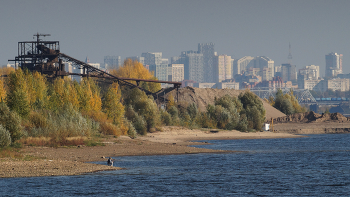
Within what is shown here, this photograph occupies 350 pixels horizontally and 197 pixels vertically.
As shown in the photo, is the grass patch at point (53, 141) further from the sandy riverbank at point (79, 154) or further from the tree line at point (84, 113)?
the sandy riverbank at point (79, 154)

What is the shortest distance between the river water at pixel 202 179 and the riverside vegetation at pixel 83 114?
1116 centimetres

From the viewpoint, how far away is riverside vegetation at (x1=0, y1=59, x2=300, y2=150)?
59844 mm

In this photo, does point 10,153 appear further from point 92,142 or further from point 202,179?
point 202,179

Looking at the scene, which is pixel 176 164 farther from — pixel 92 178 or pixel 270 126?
pixel 270 126

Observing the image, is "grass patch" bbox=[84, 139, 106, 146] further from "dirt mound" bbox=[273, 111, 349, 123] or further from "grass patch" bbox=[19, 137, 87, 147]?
"dirt mound" bbox=[273, 111, 349, 123]

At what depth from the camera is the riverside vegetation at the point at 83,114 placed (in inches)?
2356

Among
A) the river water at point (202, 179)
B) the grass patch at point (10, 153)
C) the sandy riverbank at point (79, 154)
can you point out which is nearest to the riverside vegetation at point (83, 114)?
the grass patch at point (10, 153)

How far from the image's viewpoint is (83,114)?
75.2 m

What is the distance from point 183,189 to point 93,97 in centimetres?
4810

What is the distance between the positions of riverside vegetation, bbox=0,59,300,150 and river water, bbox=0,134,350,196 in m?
11.2

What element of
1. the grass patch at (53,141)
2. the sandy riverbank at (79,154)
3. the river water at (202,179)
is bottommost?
the river water at (202,179)

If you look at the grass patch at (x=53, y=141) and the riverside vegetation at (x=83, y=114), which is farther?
the riverside vegetation at (x=83, y=114)

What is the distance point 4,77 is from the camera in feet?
354

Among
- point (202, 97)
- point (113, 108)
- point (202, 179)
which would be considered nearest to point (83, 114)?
point (113, 108)
